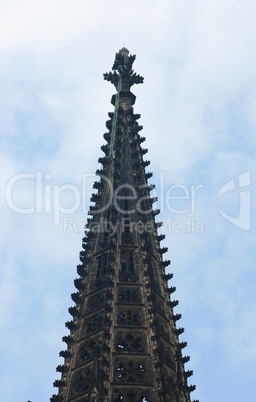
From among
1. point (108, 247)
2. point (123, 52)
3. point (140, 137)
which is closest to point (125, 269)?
point (108, 247)

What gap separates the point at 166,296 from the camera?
47125 millimetres

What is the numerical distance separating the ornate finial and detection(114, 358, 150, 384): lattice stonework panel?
31.9 m

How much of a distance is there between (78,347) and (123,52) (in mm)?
37046

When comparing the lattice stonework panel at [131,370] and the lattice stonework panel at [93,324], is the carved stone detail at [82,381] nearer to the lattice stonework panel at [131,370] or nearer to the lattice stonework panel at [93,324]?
the lattice stonework panel at [131,370]

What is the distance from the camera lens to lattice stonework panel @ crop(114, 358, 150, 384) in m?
38.7

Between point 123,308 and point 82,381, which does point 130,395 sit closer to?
point 82,381

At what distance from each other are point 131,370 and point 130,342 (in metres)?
2.05

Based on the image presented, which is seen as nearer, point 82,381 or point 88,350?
point 82,381

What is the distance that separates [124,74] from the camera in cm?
7000

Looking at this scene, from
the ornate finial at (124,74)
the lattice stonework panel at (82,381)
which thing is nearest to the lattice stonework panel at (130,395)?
the lattice stonework panel at (82,381)

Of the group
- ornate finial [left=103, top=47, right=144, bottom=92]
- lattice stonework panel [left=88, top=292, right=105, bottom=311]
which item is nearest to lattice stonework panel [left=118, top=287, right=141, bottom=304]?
lattice stonework panel [left=88, top=292, right=105, bottom=311]

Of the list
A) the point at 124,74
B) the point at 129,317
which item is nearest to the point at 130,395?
the point at 129,317

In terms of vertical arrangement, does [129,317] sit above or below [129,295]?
below

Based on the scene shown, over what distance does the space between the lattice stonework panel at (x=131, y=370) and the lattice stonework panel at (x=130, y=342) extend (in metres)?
0.72
